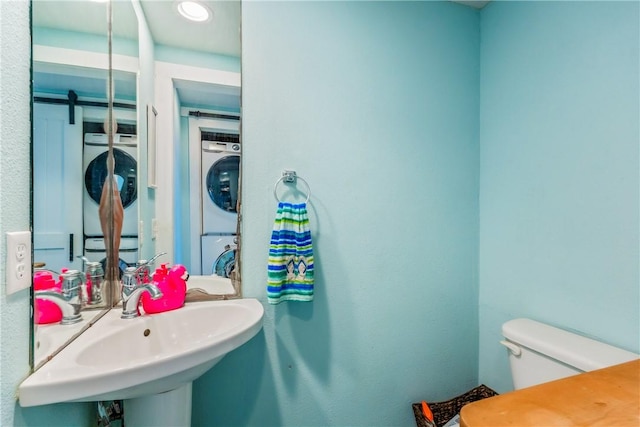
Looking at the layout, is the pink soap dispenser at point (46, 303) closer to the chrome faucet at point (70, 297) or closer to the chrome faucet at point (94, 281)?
the chrome faucet at point (70, 297)

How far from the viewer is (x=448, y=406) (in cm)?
139

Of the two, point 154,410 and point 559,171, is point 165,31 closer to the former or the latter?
point 154,410

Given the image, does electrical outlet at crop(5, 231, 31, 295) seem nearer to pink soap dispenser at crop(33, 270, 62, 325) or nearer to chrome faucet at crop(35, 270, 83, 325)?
pink soap dispenser at crop(33, 270, 62, 325)

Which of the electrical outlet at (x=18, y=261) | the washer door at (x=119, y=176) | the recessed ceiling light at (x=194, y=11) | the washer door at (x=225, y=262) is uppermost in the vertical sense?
the recessed ceiling light at (x=194, y=11)

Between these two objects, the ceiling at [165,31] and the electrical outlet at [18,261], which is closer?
the electrical outlet at [18,261]

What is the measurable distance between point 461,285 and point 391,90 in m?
1.09

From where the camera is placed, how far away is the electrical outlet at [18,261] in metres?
0.57

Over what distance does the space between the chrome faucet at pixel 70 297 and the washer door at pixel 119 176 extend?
0.86 feet

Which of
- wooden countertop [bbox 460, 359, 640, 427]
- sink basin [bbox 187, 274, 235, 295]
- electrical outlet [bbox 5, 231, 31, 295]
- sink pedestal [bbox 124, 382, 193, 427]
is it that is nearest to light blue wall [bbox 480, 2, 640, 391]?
wooden countertop [bbox 460, 359, 640, 427]

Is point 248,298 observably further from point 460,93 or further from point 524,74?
point 524,74

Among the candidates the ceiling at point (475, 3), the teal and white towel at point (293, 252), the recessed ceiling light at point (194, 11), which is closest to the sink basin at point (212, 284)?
the teal and white towel at point (293, 252)

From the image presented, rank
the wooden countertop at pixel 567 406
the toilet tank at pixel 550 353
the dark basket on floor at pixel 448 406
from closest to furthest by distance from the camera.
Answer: the wooden countertop at pixel 567 406
the toilet tank at pixel 550 353
the dark basket on floor at pixel 448 406

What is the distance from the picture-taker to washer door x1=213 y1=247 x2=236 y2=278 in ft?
3.99

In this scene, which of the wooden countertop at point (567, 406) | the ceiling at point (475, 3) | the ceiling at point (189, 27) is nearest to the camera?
the wooden countertop at point (567, 406)
